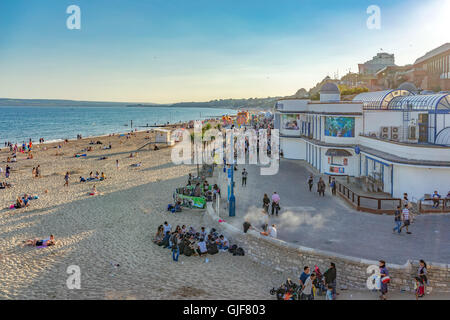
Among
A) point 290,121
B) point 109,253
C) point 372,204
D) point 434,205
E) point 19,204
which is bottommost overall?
point 109,253

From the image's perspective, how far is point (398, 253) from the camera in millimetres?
11039

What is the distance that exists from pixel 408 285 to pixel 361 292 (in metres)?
1.21

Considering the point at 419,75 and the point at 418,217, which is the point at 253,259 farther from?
the point at 419,75

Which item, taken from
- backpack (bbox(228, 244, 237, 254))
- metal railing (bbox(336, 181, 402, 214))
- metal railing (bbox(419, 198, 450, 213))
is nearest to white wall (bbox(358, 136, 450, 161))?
metal railing (bbox(419, 198, 450, 213))

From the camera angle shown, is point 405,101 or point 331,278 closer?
point 331,278

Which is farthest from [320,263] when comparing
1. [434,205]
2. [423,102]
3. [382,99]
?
[382,99]

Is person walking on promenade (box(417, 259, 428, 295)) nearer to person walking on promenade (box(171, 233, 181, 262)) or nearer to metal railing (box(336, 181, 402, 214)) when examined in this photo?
metal railing (box(336, 181, 402, 214))

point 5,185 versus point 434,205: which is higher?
point 434,205

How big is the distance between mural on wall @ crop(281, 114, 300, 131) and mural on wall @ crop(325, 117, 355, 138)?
700 cm

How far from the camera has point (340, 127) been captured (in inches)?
926

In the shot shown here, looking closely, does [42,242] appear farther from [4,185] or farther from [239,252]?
[4,185]

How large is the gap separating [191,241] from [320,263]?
550cm

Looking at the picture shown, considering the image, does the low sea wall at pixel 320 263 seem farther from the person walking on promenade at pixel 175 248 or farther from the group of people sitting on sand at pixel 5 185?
the group of people sitting on sand at pixel 5 185

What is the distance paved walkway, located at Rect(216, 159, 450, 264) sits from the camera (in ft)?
36.7
